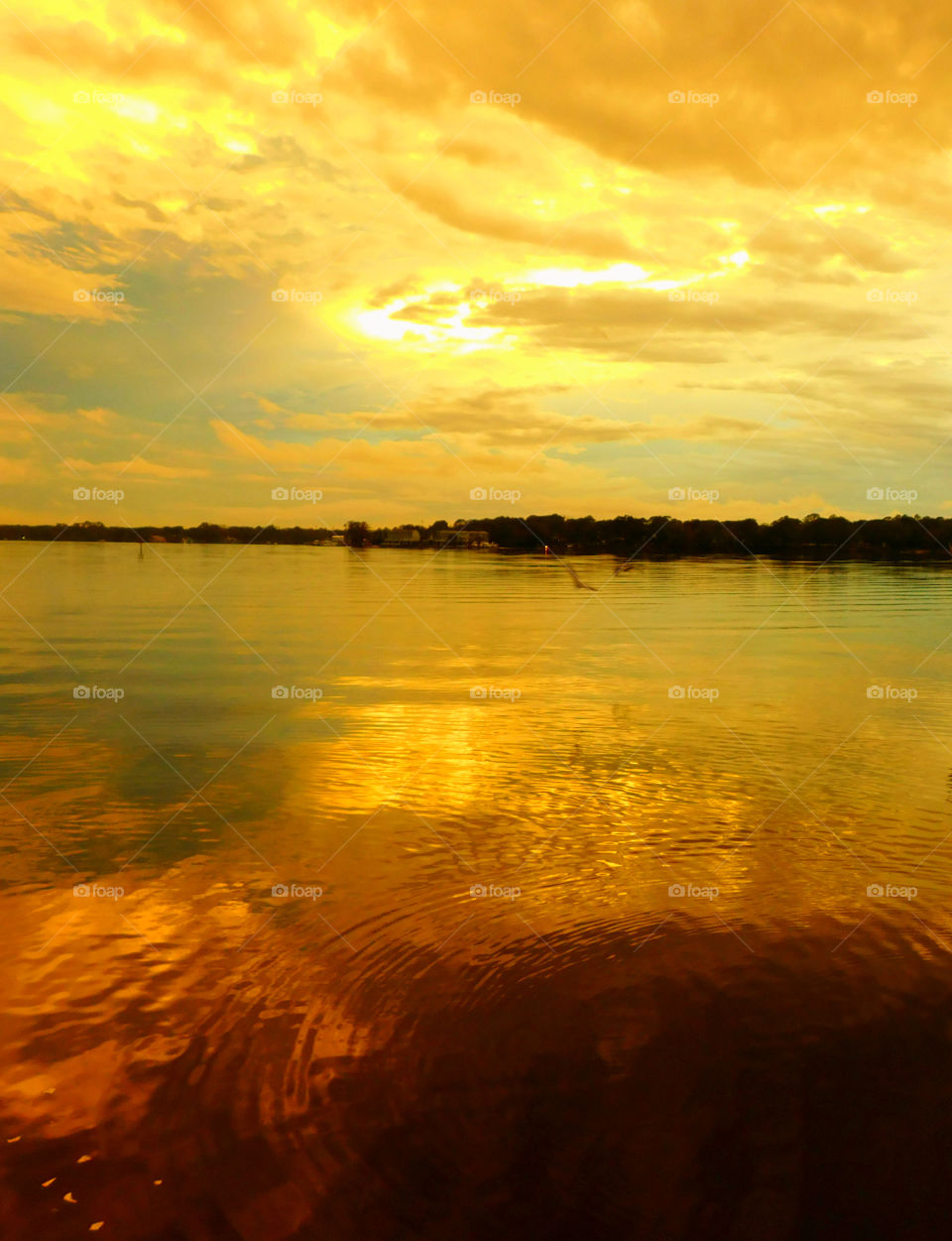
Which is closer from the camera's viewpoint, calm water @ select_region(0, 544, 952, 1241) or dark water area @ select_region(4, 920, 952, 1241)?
dark water area @ select_region(4, 920, 952, 1241)

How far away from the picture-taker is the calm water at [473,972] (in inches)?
223

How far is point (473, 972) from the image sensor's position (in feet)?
26.4

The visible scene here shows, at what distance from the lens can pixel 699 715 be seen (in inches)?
752

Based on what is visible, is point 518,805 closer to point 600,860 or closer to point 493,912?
point 600,860

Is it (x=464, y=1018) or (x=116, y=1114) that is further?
(x=464, y=1018)

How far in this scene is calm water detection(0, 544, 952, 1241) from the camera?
5.67 m

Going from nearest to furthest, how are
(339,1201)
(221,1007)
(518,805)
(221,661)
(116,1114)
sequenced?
(339,1201)
(116,1114)
(221,1007)
(518,805)
(221,661)

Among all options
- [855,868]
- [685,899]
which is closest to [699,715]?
[855,868]

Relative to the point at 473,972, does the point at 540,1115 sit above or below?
below

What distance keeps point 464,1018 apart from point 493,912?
6.46ft

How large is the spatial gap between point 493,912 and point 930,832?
604cm

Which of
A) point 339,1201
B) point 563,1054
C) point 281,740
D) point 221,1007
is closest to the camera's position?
point 339,1201

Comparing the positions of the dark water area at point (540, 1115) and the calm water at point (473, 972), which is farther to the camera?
the calm water at point (473, 972)

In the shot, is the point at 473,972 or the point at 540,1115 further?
the point at 473,972
